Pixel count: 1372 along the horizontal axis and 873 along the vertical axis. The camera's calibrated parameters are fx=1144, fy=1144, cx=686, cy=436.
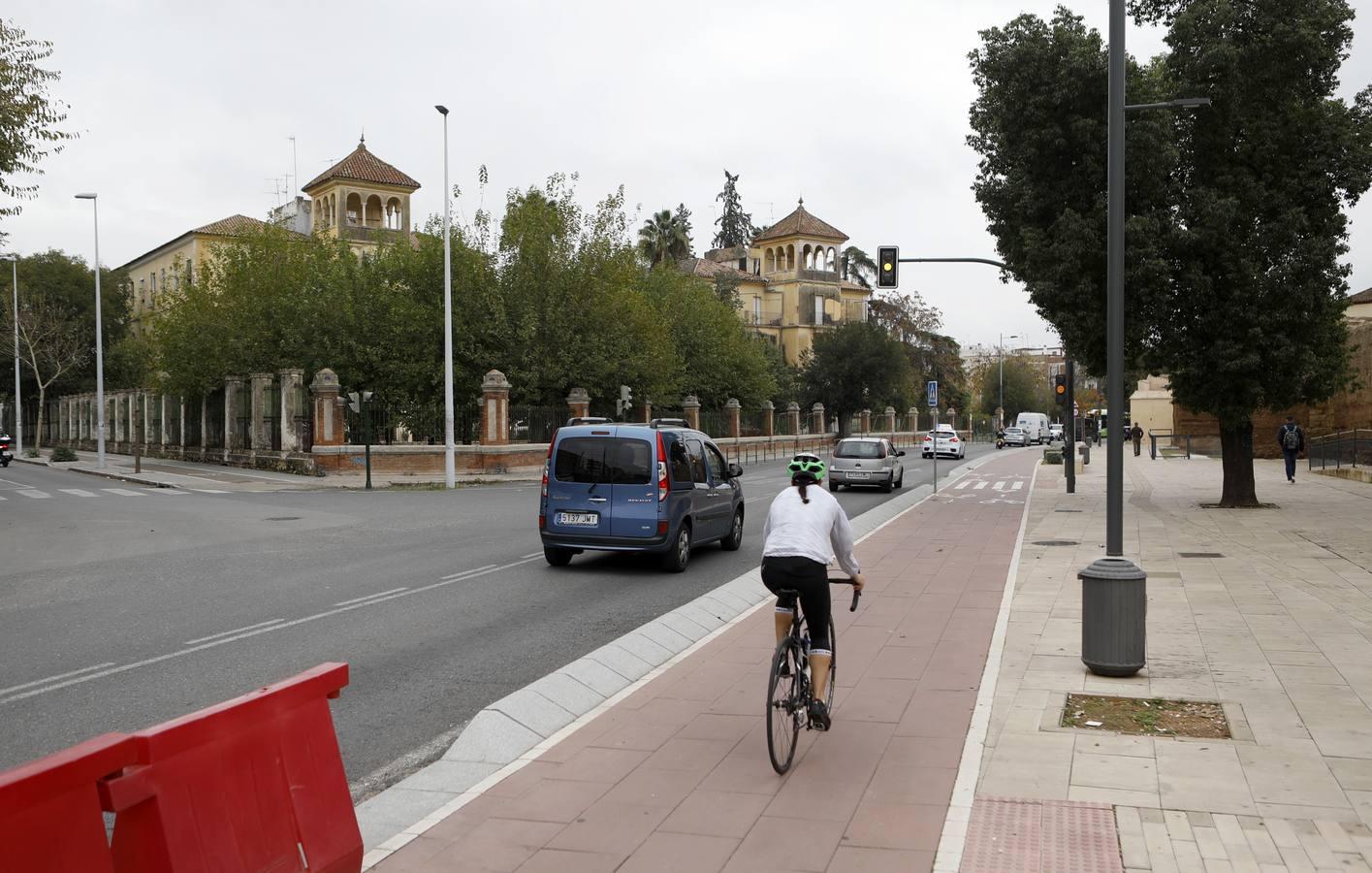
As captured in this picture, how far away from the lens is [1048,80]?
2131 centimetres

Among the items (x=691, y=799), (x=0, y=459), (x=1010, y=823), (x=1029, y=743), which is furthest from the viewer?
(x=0, y=459)

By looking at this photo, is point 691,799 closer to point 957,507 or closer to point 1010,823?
point 1010,823

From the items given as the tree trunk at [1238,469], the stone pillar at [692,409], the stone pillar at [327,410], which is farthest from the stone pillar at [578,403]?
the tree trunk at [1238,469]

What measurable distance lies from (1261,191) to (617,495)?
46.0 feet

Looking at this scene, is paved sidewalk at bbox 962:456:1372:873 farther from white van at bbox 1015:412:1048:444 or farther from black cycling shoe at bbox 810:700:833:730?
white van at bbox 1015:412:1048:444

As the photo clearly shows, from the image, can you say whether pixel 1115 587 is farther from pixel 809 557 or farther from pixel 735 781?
pixel 735 781

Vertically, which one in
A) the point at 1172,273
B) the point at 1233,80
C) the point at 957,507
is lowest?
the point at 957,507

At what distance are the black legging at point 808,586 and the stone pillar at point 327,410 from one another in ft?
108

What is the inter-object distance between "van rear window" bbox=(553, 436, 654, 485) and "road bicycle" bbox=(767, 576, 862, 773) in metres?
7.99

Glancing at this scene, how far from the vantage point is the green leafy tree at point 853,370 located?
7644cm

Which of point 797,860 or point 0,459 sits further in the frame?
point 0,459


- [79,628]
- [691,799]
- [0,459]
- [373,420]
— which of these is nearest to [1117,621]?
[691,799]

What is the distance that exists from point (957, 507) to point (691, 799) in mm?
20412

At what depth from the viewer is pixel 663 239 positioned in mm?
81812
